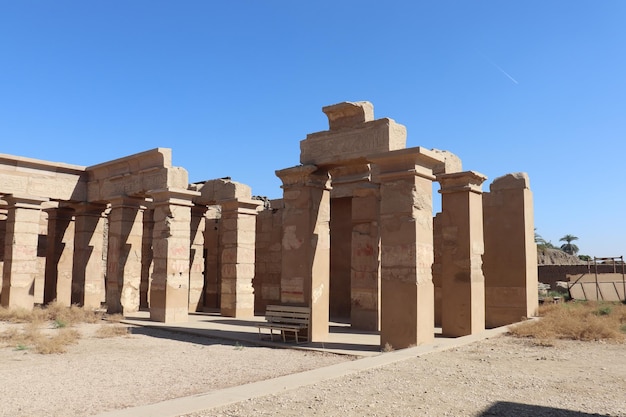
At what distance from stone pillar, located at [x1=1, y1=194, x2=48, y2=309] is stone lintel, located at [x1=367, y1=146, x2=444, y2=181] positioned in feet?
35.3

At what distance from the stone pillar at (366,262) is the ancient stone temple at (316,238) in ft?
0.09

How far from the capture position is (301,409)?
4715 mm

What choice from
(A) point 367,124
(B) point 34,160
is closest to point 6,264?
(B) point 34,160

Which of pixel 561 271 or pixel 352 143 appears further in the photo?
pixel 561 271

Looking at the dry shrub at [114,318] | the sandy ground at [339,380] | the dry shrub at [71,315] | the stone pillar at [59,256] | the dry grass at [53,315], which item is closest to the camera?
the sandy ground at [339,380]

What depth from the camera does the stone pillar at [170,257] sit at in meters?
Answer: 13.1

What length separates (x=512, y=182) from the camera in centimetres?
1201

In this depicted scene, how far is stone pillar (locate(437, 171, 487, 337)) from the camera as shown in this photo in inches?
406

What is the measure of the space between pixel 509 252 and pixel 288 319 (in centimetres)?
540

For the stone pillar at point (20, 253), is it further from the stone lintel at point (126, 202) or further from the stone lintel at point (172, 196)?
the stone lintel at point (172, 196)

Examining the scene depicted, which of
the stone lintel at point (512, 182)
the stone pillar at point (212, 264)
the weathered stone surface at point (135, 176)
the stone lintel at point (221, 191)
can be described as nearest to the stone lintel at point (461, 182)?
the stone lintel at point (512, 182)

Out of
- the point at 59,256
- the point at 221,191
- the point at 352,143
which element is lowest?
the point at 59,256

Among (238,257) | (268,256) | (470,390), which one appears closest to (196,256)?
(238,257)

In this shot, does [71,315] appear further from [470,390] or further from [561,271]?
[561,271]
